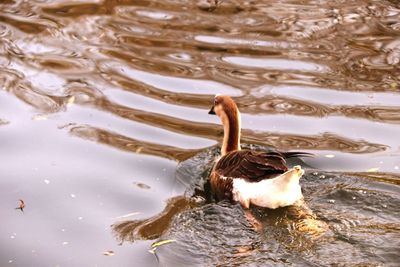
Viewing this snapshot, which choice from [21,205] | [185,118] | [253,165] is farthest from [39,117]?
A: [253,165]

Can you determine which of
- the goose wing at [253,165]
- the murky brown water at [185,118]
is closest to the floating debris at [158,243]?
the murky brown water at [185,118]

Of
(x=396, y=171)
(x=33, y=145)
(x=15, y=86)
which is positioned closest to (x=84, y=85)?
(x=15, y=86)

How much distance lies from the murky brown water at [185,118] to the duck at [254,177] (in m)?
0.19

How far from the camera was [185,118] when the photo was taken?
31.0 feet

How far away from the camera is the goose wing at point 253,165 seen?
7465mm

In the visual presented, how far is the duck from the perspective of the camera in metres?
7.36

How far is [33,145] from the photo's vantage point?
8.66 m

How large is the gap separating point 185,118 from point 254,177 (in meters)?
A: 2.00

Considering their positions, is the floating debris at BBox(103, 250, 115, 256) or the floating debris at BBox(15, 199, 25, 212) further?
the floating debris at BBox(15, 199, 25, 212)

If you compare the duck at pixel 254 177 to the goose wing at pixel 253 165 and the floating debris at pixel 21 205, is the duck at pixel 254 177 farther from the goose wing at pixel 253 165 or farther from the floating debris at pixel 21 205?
the floating debris at pixel 21 205

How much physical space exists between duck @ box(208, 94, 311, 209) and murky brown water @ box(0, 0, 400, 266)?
0.62 ft

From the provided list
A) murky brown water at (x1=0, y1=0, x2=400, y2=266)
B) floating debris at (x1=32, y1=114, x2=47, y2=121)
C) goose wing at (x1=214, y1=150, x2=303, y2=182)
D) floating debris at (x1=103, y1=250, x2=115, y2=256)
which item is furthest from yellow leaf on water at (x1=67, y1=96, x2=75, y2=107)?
floating debris at (x1=103, y1=250, x2=115, y2=256)

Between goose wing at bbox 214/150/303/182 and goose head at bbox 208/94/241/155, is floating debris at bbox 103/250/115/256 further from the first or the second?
goose head at bbox 208/94/241/155

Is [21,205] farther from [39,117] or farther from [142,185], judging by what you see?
[39,117]
